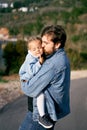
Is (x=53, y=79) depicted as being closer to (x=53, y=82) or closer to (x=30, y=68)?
(x=53, y=82)

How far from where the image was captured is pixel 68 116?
28.4 ft

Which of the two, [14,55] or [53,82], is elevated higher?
[53,82]

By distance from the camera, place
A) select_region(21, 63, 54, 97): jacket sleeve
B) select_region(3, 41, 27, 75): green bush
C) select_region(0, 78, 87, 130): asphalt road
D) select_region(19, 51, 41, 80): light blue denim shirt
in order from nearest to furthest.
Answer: select_region(21, 63, 54, 97): jacket sleeve, select_region(19, 51, 41, 80): light blue denim shirt, select_region(0, 78, 87, 130): asphalt road, select_region(3, 41, 27, 75): green bush

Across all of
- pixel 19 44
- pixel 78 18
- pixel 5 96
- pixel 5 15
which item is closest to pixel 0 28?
pixel 5 15

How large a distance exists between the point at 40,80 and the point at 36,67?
0.46 ft

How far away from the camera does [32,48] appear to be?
3889mm

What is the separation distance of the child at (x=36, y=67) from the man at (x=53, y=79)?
38 mm

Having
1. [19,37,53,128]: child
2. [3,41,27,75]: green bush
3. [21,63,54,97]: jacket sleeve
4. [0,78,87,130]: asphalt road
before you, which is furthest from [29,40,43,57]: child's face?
[3,41,27,75]: green bush

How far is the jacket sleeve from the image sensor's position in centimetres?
371

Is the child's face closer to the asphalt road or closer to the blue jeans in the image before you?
the blue jeans

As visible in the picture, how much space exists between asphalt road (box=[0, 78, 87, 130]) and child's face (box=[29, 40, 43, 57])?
3.77 meters

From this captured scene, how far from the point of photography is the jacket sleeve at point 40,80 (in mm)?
3715

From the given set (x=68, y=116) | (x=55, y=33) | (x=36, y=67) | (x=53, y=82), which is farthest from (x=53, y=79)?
(x=68, y=116)

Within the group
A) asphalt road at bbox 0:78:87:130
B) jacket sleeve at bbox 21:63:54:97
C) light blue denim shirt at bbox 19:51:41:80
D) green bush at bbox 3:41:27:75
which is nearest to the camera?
jacket sleeve at bbox 21:63:54:97
